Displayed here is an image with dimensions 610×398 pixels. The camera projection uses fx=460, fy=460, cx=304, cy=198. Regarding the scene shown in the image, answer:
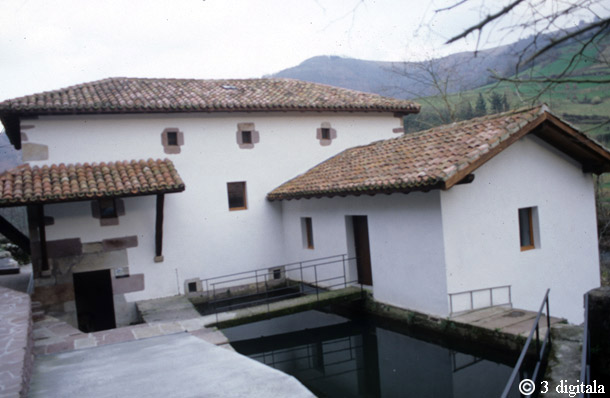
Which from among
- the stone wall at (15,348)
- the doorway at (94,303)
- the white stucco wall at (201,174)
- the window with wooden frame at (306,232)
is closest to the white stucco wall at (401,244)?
the window with wooden frame at (306,232)

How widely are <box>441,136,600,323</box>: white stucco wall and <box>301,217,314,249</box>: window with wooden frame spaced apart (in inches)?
183

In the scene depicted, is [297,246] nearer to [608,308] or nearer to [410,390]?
[410,390]

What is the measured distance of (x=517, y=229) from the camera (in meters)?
8.33

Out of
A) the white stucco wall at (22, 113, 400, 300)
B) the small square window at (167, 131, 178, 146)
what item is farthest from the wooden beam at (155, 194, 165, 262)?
Result: the small square window at (167, 131, 178, 146)

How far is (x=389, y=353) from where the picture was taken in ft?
25.4

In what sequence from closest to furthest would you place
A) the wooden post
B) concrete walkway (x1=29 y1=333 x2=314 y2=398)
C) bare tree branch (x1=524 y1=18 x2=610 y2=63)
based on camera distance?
bare tree branch (x1=524 y1=18 x2=610 y2=63), concrete walkway (x1=29 y1=333 x2=314 y2=398), the wooden post

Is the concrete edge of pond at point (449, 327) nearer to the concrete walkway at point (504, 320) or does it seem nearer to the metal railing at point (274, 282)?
the concrete walkway at point (504, 320)

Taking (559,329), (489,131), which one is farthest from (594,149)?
(559,329)

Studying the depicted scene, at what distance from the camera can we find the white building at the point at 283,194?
317 inches

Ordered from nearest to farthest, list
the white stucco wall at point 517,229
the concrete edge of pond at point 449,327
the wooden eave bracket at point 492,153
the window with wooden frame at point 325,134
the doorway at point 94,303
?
the concrete edge of pond at point 449,327, the wooden eave bracket at point 492,153, the white stucco wall at point 517,229, the doorway at point 94,303, the window with wooden frame at point 325,134

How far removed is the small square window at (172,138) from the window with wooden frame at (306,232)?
A: 370cm

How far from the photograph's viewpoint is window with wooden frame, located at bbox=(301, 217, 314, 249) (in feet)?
38.6

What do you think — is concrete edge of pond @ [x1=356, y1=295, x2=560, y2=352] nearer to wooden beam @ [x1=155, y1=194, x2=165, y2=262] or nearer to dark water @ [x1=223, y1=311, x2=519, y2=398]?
dark water @ [x1=223, y1=311, x2=519, y2=398]

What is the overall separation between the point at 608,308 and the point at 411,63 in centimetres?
1929
